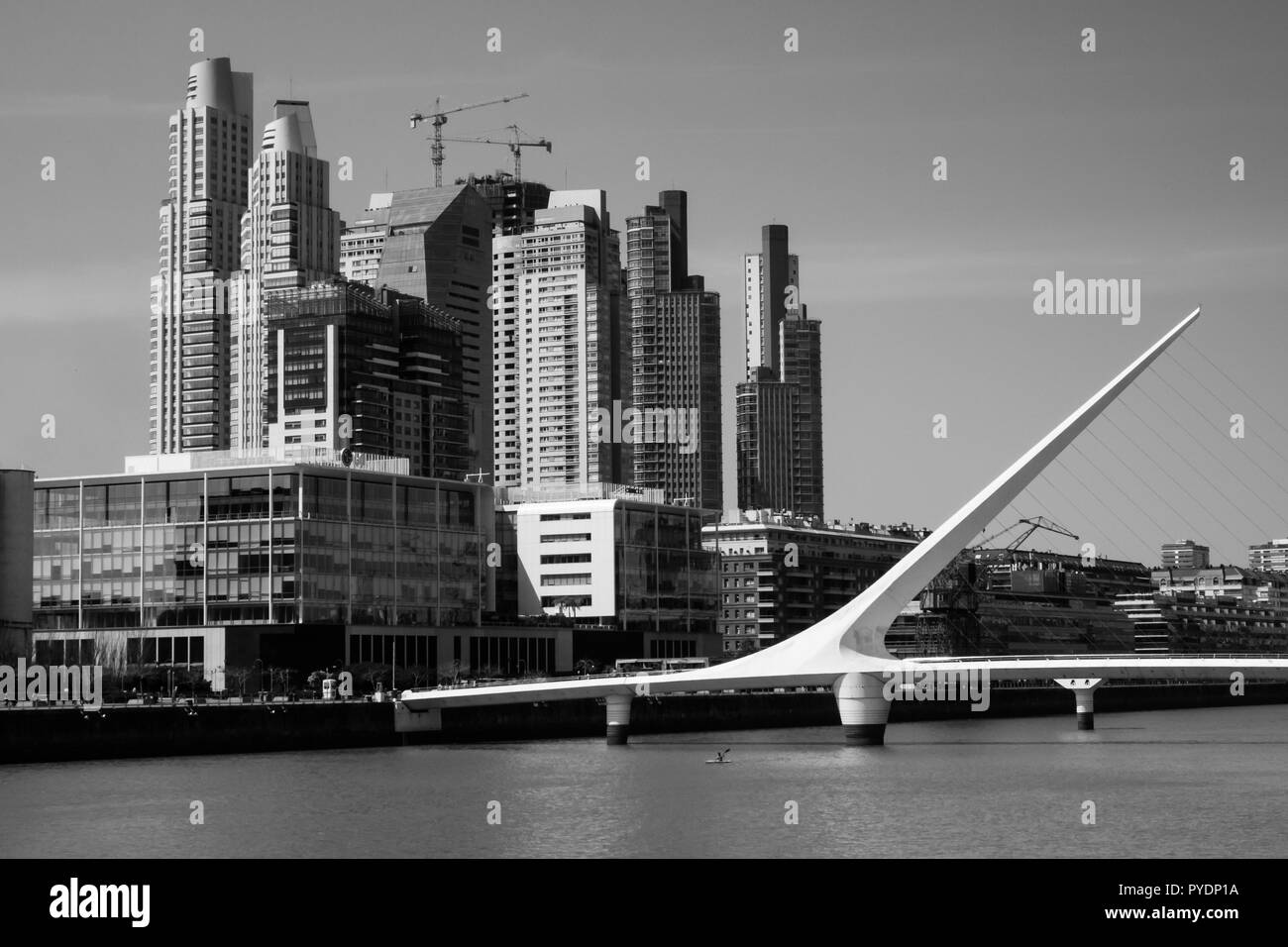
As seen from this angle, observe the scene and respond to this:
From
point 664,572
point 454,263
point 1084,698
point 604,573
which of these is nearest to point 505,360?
point 454,263

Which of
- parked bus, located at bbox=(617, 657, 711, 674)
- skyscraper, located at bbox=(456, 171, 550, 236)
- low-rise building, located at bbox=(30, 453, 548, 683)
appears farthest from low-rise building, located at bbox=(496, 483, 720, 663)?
skyscraper, located at bbox=(456, 171, 550, 236)

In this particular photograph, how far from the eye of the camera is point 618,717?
61969 mm

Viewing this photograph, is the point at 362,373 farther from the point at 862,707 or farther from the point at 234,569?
the point at 862,707

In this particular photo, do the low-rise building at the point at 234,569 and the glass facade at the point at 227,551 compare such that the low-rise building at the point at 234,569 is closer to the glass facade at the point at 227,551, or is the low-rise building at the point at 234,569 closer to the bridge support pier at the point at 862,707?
the glass facade at the point at 227,551

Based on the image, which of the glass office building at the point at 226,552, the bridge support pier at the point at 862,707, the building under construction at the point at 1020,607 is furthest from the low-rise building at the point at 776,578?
the bridge support pier at the point at 862,707

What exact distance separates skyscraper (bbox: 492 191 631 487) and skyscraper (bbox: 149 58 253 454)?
24.9m

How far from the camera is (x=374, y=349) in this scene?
470 feet

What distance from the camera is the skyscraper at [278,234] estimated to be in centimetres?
15438

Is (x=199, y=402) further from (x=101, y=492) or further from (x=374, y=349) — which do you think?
(x=101, y=492)

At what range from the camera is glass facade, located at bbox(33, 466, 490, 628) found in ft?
239

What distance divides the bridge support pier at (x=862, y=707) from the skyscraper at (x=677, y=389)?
123m

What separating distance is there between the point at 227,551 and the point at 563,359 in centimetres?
→ 9692

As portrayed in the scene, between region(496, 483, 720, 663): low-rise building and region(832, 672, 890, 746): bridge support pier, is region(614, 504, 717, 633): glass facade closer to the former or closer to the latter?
region(496, 483, 720, 663): low-rise building

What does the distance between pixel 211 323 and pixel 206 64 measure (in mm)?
24571
